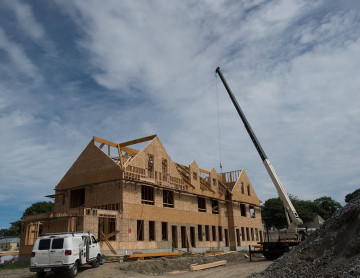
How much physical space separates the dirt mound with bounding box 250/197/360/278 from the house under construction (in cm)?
1566

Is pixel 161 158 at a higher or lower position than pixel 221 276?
higher

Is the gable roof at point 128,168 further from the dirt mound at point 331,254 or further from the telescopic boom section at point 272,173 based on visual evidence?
the dirt mound at point 331,254

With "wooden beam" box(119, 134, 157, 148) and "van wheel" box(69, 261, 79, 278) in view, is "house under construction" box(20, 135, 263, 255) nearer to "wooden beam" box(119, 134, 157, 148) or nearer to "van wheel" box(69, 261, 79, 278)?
"wooden beam" box(119, 134, 157, 148)

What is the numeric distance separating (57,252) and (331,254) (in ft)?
36.6

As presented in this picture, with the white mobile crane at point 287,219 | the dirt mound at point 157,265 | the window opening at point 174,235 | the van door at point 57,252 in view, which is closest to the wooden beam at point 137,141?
the window opening at point 174,235

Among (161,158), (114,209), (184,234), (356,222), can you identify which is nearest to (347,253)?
(356,222)

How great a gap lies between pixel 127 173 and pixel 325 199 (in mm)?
81856

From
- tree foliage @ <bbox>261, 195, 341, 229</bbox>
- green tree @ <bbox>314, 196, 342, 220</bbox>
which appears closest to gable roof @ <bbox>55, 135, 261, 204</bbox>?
tree foliage @ <bbox>261, 195, 341, 229</bbox>

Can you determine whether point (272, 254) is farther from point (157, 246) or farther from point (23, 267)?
point (23, 267)

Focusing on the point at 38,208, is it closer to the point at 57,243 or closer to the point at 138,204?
the point at 138,204

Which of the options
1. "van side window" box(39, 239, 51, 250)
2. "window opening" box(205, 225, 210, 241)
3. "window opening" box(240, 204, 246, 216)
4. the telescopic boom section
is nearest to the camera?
"van side window" box(39, 239, 51, 250)

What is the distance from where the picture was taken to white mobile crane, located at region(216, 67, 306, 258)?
940 inches

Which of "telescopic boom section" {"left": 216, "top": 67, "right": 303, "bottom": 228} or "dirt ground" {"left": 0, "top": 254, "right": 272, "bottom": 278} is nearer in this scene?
"dirt ground" {"left": 0, "top": 254, "right": 272, "bottom": 278}

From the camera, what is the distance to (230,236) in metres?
41.7
